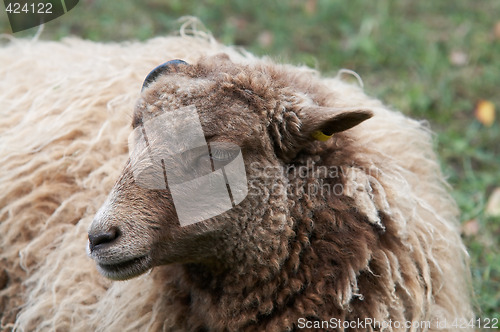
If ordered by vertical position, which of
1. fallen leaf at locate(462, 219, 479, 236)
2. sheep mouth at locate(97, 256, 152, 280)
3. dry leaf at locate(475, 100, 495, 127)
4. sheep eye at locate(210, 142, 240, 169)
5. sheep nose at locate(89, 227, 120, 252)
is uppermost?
sheep eye at locate(210, 142, 240, 169)

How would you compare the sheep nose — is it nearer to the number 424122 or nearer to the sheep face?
the sheep face

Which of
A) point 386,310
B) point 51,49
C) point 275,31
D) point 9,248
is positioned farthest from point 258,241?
point 275,31

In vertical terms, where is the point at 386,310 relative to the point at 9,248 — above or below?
above

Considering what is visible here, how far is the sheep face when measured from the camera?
2445 millimetres

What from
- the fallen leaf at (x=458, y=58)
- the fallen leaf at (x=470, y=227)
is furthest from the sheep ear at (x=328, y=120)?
the fallen leaf at (x=458, y=58)

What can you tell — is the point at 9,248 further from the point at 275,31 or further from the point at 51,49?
the point at 275,31

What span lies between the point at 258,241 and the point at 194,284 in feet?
1.29

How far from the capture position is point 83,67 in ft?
13.3

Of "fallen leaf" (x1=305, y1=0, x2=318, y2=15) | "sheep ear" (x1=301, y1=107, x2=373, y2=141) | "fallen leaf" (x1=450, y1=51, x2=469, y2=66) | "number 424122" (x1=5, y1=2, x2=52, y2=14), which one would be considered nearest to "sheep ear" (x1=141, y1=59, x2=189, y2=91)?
"sheep ear" (x1=301, y1=107, x2=373, y2=141)

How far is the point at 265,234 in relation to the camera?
256 centimetres

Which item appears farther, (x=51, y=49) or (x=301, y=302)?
(x=51, y=49)

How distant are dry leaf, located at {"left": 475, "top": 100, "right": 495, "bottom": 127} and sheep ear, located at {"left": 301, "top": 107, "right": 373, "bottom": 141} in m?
3.27

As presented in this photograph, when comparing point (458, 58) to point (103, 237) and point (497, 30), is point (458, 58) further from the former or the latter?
point (103, 237)

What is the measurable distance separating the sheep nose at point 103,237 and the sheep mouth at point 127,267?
0.10 metres
